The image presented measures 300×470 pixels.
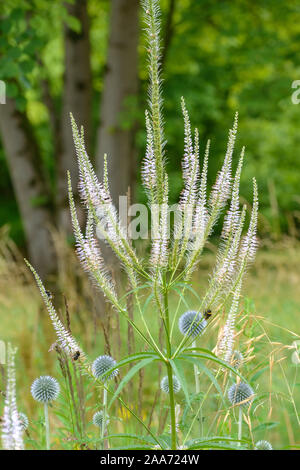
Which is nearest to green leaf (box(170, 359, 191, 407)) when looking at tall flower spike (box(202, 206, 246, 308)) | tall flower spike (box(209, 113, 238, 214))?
tall flower spike (box(202, 206, 246, 308))

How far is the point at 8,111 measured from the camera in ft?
24.7

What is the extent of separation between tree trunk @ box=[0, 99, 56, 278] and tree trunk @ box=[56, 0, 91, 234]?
0.94 feet

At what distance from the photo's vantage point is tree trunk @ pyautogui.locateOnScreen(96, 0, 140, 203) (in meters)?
7.41

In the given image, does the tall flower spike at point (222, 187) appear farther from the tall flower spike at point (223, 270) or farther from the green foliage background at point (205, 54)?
the green foliage background at point (205, 54)

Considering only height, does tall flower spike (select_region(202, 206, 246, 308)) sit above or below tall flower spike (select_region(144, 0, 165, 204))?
below

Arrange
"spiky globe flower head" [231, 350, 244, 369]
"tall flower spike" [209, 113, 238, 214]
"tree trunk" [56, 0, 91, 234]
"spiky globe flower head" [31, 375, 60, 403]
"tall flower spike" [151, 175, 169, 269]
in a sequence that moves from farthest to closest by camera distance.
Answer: "tree trunk" [56, 0, 91, 234] < "spiky globe flower head" [31, 375, 60, 403] < "spiky globe flower head" [231, 350, 244, 369] < "tall flower spike" [209, 113, 238, 214] < "tall flower spike" [151, 175, 169, 269]

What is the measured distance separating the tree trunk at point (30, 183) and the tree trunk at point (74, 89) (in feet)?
0.94

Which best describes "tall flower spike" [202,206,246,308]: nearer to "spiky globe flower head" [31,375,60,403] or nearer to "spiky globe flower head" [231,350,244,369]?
"spiky globe flower head" [231,350,244,369]

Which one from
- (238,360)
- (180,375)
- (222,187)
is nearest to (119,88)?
(238,360)

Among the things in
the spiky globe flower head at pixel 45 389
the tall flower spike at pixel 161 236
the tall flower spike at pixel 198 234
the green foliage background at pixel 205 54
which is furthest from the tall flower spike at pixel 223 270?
the green foliage background at pixel 205 54

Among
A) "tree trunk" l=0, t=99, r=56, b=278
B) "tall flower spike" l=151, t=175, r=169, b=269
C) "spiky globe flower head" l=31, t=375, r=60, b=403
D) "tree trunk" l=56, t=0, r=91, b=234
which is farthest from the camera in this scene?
"tree trunk" l=56, t=0, r=91, b=234

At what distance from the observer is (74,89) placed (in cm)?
785

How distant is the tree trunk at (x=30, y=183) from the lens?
25.0 feet

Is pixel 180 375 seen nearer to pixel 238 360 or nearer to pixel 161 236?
pixel 161 236
